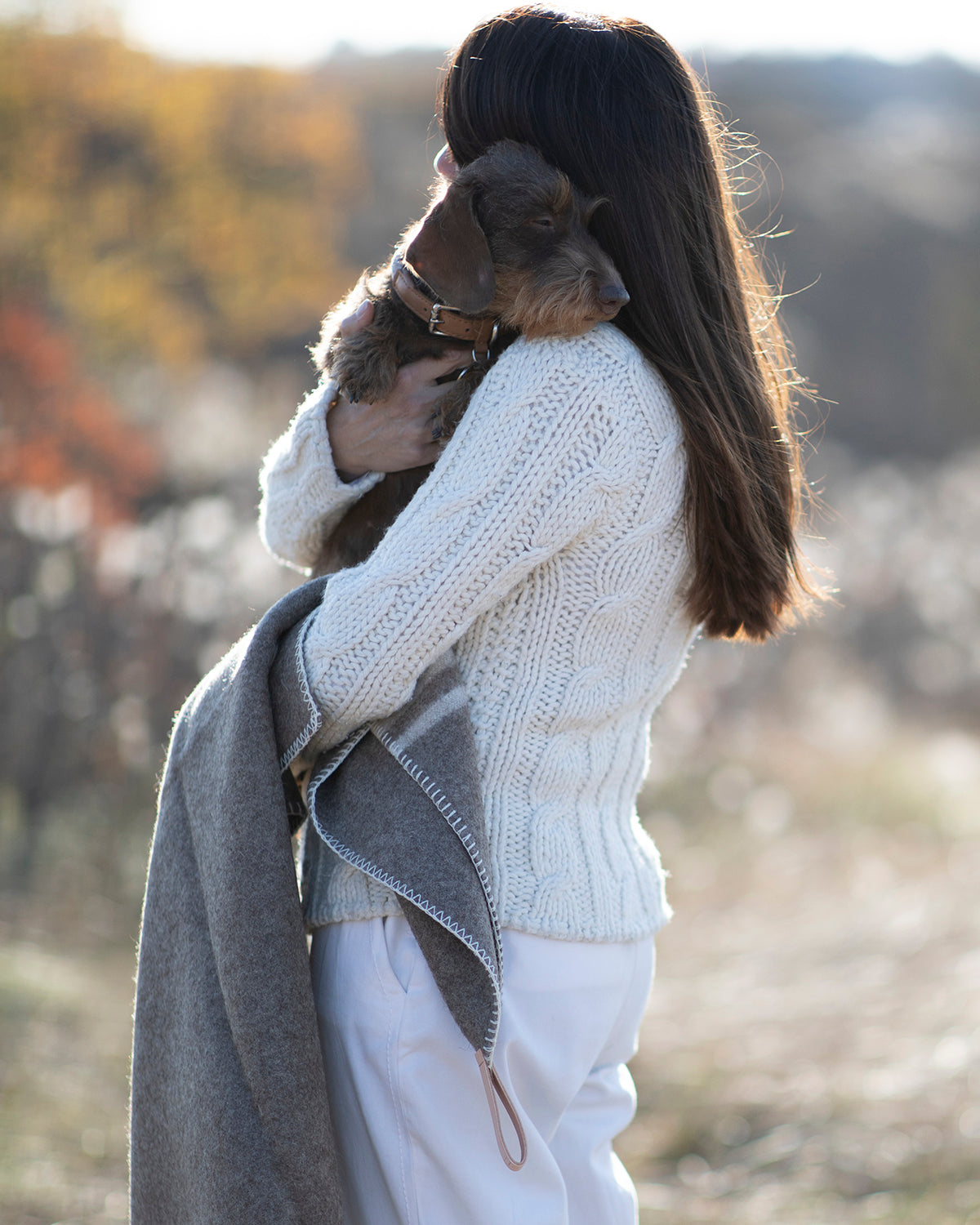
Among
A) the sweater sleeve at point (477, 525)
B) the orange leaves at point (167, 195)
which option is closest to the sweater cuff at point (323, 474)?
the sweater sleeve at point (477, 525)

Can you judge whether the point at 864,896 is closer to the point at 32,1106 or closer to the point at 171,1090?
the point at 32,1106

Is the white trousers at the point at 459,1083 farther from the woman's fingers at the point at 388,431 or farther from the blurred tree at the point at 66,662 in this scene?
the blurred tree at the point at 66,662

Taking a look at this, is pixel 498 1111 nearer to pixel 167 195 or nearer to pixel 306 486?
Result: pixel 306 486

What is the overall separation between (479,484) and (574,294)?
0.98ft

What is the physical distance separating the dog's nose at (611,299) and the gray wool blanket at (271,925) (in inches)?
20.1

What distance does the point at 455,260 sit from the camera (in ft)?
5.34

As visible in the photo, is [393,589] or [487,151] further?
[487,151]

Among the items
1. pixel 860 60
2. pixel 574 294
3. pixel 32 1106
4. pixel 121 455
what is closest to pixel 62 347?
pixel 121 455

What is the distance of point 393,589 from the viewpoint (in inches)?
50.9

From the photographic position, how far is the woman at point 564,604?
4.30 ft

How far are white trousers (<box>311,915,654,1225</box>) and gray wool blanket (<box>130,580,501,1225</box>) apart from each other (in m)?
0.06

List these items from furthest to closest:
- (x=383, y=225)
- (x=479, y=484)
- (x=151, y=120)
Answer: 1. (x=383, y=225)
2. (x=151, y=120)
3. (x=479, y=484)

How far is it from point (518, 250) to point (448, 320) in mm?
152

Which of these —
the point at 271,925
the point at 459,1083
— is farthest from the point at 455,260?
the point at 459,1083
